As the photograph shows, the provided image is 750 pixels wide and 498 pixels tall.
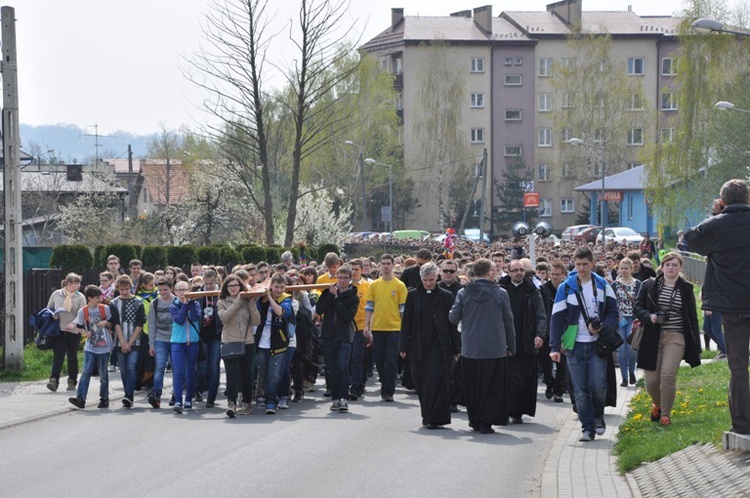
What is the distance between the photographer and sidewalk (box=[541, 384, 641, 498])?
10.2 m

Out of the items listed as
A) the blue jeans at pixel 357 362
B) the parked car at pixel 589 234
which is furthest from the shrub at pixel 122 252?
the parked car at pixel 589 234

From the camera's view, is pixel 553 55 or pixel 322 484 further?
pixel 553 55

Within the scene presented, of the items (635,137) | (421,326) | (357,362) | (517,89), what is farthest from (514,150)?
(421,326)

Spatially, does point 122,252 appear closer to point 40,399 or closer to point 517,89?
point 40,399

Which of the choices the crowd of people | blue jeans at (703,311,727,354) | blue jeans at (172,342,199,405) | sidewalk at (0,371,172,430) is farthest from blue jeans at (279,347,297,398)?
blue jeans at (703,311,727,354)

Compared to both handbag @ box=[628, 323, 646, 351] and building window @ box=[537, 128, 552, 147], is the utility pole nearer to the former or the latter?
handbag @ box=[628, 323, 646, 351]

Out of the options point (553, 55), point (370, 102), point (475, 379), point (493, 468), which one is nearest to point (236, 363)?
point (475, 379)

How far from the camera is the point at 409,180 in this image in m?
97.0

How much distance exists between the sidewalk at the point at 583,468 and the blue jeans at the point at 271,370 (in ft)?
12.0

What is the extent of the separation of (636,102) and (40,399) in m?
84.8

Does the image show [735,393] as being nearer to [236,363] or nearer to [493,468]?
[493,468]

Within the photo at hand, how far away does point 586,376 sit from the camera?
13219mm

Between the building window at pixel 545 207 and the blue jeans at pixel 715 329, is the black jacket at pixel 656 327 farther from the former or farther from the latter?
the building window at pixel 545 207

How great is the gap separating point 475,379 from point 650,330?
82.2 inches
